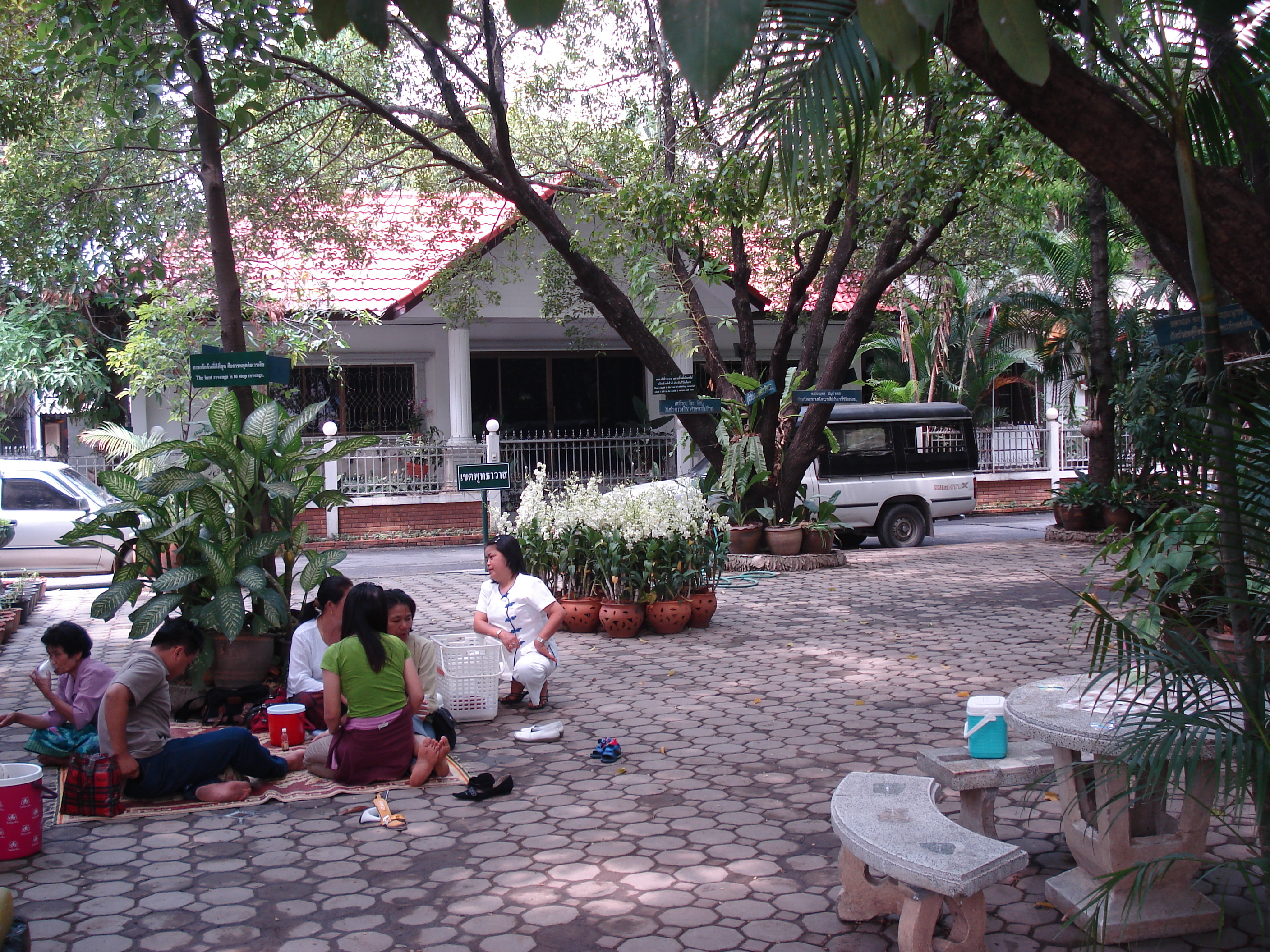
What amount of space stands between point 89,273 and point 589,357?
9.66 meters

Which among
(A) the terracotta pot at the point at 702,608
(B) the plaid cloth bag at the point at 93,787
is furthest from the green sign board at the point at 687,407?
(B) the plaid cloth bag at the point at 93,787

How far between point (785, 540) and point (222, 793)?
8638 millimetres

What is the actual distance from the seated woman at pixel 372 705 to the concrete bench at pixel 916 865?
2.24 m

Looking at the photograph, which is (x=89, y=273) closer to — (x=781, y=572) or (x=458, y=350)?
(x=458, y=350)

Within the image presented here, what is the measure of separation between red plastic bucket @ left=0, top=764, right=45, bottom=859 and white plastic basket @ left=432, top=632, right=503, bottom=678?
7.27 feet

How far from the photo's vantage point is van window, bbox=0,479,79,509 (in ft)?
43.0

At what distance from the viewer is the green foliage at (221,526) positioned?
6203 millimetres

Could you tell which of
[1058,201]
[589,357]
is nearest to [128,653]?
[589,357]

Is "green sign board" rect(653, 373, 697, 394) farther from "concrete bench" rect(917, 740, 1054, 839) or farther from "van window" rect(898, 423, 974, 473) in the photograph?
"concrete bench" rect(917, 740, 1054, 839)

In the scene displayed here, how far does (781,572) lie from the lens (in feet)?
40.5

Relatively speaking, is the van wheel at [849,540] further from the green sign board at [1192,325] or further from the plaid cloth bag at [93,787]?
the plaid cloth bag at [93,787]

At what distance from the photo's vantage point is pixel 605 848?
414 cm

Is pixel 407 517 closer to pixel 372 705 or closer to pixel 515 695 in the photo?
pixel 515 695

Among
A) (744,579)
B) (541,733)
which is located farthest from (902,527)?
(541,733)
